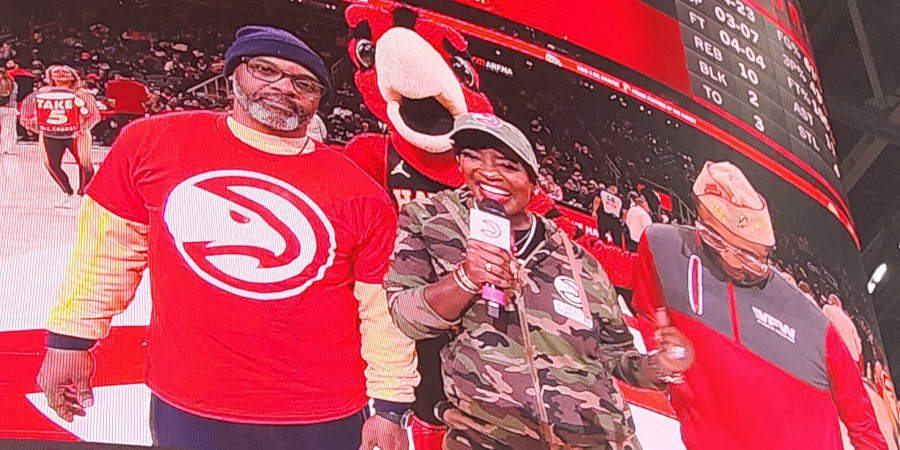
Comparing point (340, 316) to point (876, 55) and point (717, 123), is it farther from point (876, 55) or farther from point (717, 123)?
point (876, 55)

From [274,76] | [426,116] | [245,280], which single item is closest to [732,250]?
[426,116]

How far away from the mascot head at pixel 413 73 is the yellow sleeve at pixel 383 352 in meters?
0.43

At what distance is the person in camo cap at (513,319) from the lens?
94.8 inches

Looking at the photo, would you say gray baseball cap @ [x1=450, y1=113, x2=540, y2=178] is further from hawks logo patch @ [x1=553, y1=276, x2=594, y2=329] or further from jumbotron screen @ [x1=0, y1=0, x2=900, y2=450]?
hawks logo patch @ [x1=553, y1=276, x2=594, y2=329]

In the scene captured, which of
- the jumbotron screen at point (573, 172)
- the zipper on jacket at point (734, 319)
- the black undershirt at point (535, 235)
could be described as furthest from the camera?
the zipper on jacket at point (734, 319)

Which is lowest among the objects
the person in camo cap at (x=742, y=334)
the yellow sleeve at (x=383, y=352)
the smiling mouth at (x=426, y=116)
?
the person in camo cap at (x=742, y=334)

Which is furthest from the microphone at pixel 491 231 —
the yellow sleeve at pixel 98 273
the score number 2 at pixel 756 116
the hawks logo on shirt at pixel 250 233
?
the score number 2 at pixel 756 116

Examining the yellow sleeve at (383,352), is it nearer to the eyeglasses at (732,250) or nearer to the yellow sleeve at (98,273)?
the yellow sleeve at (98,273)

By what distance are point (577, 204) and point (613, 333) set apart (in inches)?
13.6

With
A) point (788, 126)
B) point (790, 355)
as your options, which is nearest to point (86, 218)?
point (790, 355)

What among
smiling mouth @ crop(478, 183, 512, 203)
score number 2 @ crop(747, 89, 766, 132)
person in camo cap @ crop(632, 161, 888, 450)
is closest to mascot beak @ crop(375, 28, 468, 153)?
smiling mouth @ crop(478, 183, 512, 203)

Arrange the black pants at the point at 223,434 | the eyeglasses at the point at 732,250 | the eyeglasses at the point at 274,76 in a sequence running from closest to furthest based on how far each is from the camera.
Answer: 1. the black pants at the point at 223,434
2. the eyeglasses at the point at 274,76
3. the eyeglasses at the point at 732,250

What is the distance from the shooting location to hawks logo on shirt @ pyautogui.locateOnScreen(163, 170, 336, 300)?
7.50 ft

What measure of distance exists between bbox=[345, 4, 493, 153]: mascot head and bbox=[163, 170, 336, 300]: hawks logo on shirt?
0.37 m
